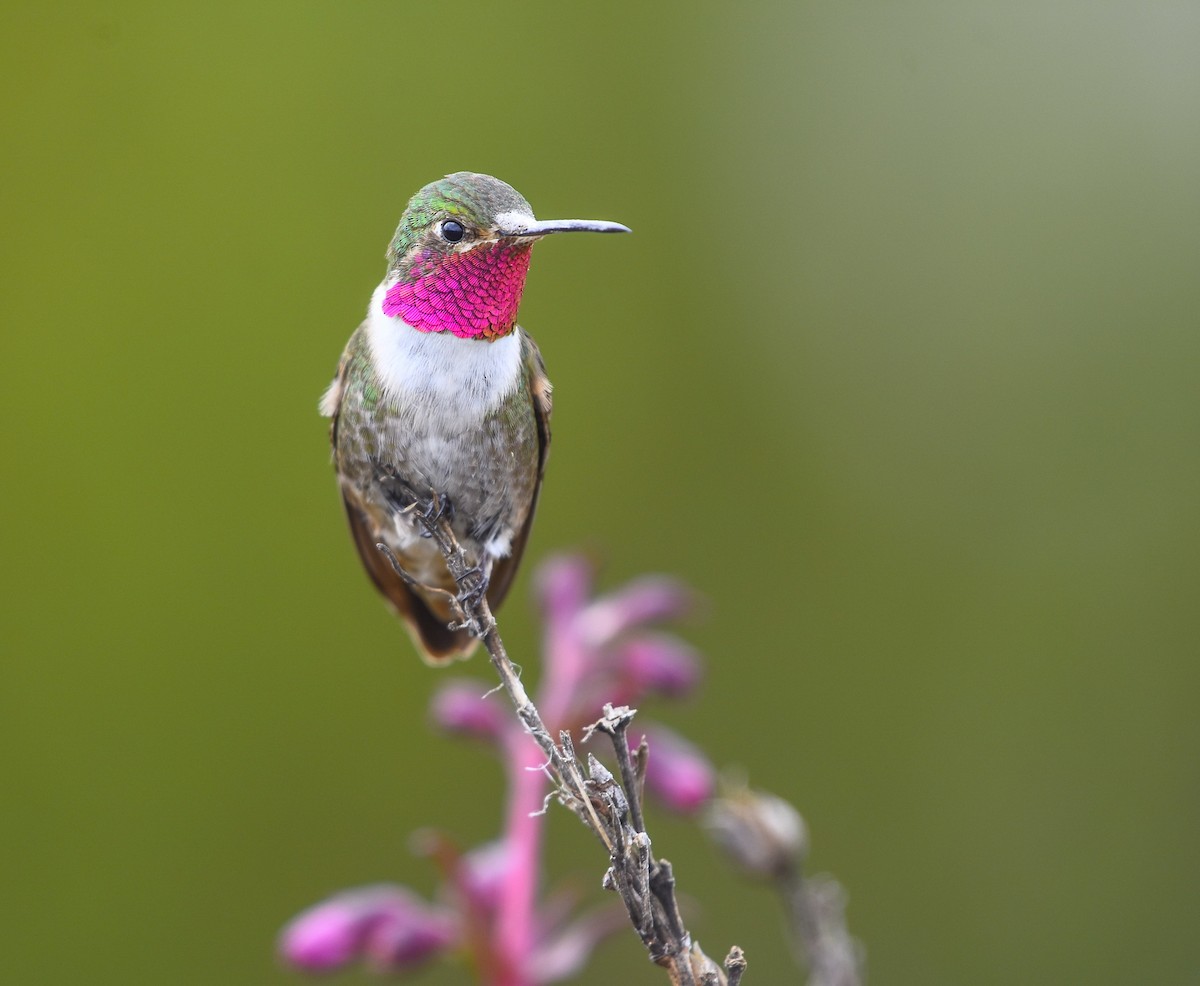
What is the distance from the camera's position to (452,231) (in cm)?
212

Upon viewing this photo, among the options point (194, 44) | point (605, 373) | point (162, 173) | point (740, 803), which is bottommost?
point (740, 803)

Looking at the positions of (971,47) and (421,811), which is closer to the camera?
(421,811)

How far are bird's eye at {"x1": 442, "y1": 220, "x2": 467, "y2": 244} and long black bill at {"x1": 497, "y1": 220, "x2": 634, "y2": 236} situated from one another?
0.08m

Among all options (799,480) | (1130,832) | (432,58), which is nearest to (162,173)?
(432,58)

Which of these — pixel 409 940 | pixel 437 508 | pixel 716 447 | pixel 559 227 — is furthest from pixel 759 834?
pixel 716 447

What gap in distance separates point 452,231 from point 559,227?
0.87 ft

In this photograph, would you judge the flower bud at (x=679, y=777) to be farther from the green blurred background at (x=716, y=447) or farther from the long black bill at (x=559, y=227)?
the green blurred background at (x=716, y=447)

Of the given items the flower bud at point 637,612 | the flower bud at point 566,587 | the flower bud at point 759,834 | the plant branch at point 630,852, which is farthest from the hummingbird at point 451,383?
the plant branch at point 630,852

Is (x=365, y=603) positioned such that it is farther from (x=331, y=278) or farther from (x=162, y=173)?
(x=162, y=173)

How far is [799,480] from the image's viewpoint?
21.0 ft

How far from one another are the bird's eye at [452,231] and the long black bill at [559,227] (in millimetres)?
79

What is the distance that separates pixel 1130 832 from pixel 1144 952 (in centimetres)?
55

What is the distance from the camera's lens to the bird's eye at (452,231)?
83.1 inches

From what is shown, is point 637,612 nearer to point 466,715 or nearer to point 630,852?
point 466,715
